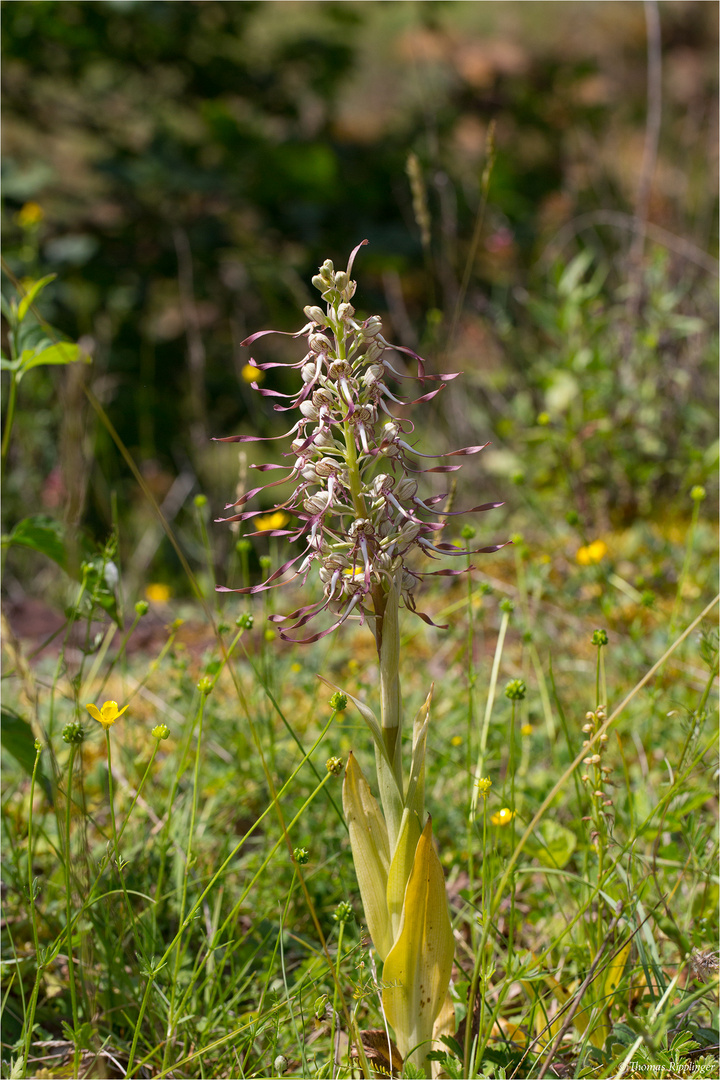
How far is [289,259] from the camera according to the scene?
4234 millimetres

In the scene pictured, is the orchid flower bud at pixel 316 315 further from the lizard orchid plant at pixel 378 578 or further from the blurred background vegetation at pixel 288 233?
the blurred background vegetation at pixel 288 233

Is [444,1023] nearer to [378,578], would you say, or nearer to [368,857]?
[368,857]

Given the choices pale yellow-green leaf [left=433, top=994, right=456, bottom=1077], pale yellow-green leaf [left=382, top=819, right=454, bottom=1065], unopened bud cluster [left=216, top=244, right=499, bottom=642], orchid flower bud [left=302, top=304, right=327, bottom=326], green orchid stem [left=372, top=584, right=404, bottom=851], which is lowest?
pale yellow-green leaf [left=433, top=994, right=456, bottom=1077]

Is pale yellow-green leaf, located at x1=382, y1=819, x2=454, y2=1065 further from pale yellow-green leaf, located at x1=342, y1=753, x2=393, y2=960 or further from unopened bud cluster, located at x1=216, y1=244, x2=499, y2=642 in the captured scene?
unopened bud cluster, located at x1=216, y1=244, x2=499, y2=642

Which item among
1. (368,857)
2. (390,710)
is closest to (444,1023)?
(368,857)

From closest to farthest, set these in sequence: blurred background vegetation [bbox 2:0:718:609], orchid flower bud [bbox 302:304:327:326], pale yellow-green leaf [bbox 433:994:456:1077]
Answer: orchid flower bud [bbox 302:304:327:326], pale yellow-green leaf [bbox 433:994:456:1077], blurred background vegetation [bbox 2:0:718:609]

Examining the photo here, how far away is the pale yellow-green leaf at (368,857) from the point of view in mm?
1067

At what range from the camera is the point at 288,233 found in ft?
13.8

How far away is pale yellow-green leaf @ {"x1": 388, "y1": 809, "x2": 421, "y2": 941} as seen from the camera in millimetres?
1014

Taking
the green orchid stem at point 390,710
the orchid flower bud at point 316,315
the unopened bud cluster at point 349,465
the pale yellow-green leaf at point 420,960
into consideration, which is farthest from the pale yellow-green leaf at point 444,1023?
the orchid flower bud at point 316,315

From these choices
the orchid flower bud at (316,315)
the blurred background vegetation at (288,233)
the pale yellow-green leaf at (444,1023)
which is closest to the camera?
the orchid flower bud at (316,315)

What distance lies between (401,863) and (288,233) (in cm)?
385

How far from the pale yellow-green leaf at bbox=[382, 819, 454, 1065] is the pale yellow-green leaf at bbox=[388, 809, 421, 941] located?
0.05 ft

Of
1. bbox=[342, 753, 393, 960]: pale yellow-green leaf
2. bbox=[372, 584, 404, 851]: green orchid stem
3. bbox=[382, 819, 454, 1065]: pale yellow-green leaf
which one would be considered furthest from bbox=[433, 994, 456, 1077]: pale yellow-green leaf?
bbox=[372, 584, 404, 851]: green orchid stem
